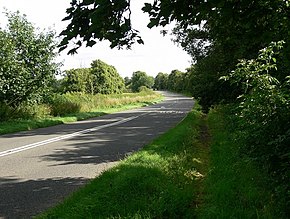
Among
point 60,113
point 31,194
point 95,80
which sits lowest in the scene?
point 31,194

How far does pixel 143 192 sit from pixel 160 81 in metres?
158

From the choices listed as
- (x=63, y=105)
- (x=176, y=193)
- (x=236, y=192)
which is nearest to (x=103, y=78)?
(x=63, y=105)

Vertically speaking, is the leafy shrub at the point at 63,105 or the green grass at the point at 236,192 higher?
the leafy shrub at the point at 63,105

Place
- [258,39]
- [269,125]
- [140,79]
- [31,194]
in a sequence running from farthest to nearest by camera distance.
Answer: [140,79] < [31,194] < [269,125] < [258,39]

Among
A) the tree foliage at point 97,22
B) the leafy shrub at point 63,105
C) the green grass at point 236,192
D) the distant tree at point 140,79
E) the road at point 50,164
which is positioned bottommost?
the road at point 50,164

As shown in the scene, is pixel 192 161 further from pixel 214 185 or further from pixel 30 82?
pixel 30 82

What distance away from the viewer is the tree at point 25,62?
18.6 meters

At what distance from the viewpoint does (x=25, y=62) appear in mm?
20250

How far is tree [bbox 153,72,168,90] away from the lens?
157 metres

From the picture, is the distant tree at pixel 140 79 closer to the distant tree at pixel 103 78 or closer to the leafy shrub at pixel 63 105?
the distant tree at pixel 103 78

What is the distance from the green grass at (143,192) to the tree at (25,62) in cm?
1333

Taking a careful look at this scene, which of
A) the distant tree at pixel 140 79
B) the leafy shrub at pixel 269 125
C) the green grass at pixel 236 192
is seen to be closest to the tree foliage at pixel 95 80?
the green grass at pixel 236 192

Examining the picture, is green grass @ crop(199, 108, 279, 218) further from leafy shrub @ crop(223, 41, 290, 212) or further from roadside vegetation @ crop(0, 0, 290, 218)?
leafy shrub @ crop(223, 41, 290, 212)

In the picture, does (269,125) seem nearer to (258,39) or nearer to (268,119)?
(268,119)
